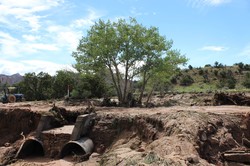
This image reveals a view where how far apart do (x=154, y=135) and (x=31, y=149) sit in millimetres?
7162

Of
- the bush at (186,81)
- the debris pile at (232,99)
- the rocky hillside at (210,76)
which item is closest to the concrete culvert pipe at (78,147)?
the debris pile at (232,99)

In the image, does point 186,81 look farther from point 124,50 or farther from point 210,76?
point 124,50

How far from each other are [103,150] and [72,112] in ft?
13.7

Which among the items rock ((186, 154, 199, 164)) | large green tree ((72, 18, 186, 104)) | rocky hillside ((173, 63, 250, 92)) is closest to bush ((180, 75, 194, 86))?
rocky hillside ((173, 63, 250, 92))

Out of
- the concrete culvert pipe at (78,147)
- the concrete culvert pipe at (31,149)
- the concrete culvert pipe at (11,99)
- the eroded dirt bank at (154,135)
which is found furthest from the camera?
the concrete culvert pipe at (11,99)

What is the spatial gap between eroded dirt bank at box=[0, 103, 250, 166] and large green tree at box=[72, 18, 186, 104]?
5.79 m

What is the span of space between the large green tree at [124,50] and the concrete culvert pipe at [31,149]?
26.3 feet

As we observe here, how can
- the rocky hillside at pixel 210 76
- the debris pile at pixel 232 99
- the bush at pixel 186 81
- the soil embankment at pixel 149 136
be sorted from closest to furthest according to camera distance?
the soil embankment at pixel 149 136, the debris pile at pixel 232 99, the rocky hillside at pixel 210 76, the bush at pixel 186 81

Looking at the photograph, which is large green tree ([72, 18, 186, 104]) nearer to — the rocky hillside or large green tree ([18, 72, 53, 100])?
large green tree ([18, 72, 53, 100])

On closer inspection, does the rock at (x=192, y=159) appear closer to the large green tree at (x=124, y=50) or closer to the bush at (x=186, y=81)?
the large green tree at (x=124, y=50)

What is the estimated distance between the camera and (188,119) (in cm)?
1227

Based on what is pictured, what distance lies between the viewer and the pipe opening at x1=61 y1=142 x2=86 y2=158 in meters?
15.4

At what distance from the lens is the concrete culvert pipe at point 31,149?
642 inches

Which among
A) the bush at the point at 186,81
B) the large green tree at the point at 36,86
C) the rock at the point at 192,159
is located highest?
the bush at the point at 186,81
